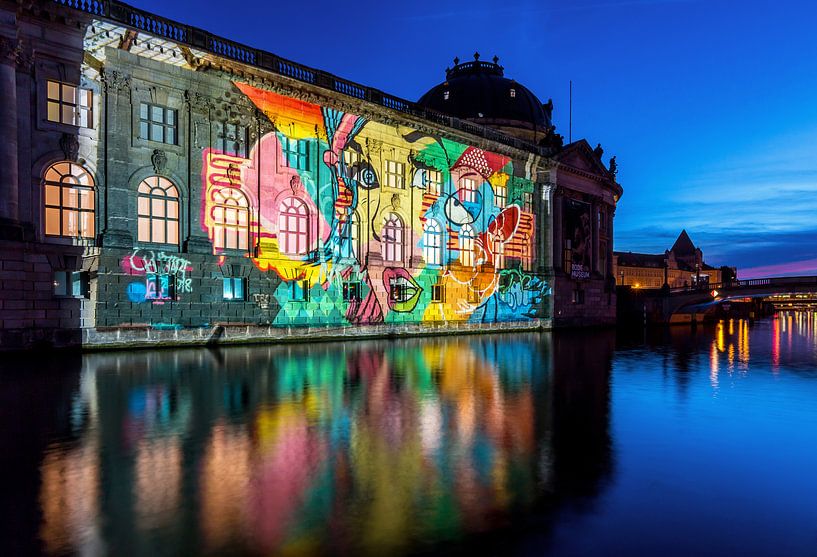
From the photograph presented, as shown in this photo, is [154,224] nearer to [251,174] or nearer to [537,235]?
[251,174]

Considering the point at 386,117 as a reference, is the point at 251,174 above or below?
below

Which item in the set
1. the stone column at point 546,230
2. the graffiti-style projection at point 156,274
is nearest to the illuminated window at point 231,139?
the graffiti-style projection at point 156,274

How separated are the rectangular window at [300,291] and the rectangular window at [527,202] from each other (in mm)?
22370

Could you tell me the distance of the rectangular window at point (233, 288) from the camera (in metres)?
28.2

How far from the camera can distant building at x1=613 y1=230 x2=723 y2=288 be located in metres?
126

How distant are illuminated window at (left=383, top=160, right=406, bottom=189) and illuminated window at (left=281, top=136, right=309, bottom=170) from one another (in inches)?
233

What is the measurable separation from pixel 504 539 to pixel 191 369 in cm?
1497

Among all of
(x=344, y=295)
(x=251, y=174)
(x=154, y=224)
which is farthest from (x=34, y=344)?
(x=344, y=295)

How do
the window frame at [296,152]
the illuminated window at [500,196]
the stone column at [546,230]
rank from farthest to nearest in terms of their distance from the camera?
the stone column at [546,230] < the illuminated window at [500,196] < the window frame at [296,152]

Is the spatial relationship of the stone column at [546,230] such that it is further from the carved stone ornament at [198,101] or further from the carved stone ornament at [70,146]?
the carved stone ornament at [70,146]

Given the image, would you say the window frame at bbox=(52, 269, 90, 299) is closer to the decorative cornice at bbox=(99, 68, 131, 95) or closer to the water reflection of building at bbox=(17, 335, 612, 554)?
the decorative cornice at bbox=(99, 68, 131, 95)

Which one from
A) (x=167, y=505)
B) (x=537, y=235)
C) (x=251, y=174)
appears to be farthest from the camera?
(x=537, y=235)

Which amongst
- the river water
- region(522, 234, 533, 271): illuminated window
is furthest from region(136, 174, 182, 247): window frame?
region(522, 234, 533, 271): illuminated window

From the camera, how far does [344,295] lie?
33062 millimetres
